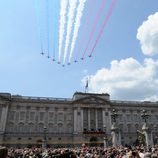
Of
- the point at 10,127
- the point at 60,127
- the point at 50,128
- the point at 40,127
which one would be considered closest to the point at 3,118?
the point at 10,127

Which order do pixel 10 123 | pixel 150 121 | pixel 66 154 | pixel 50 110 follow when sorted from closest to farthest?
A: 1. pixel 66 154
2. pixel 10 123
3. pixel 50 110
4. pixel 150 121

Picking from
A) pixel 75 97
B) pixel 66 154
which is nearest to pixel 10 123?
pixel 75 97

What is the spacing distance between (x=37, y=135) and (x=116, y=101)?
109 feet

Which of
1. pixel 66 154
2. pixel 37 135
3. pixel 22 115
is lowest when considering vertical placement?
pixel 66 154

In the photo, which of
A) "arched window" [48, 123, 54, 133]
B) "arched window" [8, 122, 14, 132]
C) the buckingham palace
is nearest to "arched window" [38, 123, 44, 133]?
the buckingham palace

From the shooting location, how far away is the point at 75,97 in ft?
258

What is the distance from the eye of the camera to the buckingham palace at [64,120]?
2758 inches

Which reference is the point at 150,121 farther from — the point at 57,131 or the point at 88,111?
the point at 57,131

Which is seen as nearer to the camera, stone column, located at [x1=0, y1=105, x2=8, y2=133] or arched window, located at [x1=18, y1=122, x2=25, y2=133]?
stone column, located at [x1=0, y1=105, x2=8, y2=133]

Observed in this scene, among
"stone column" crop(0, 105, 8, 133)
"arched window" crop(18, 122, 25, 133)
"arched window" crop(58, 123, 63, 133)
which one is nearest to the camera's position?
"stone column" crop(0, 105, 8, 133)

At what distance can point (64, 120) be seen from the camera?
7556 centimetres

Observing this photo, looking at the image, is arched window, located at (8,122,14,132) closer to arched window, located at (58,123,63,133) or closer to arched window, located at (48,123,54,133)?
arched window, located at (48,123,54,133)

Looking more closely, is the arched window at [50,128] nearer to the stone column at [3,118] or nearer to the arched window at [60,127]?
the arched window at [60,127]

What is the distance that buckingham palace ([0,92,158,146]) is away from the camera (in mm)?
70062
